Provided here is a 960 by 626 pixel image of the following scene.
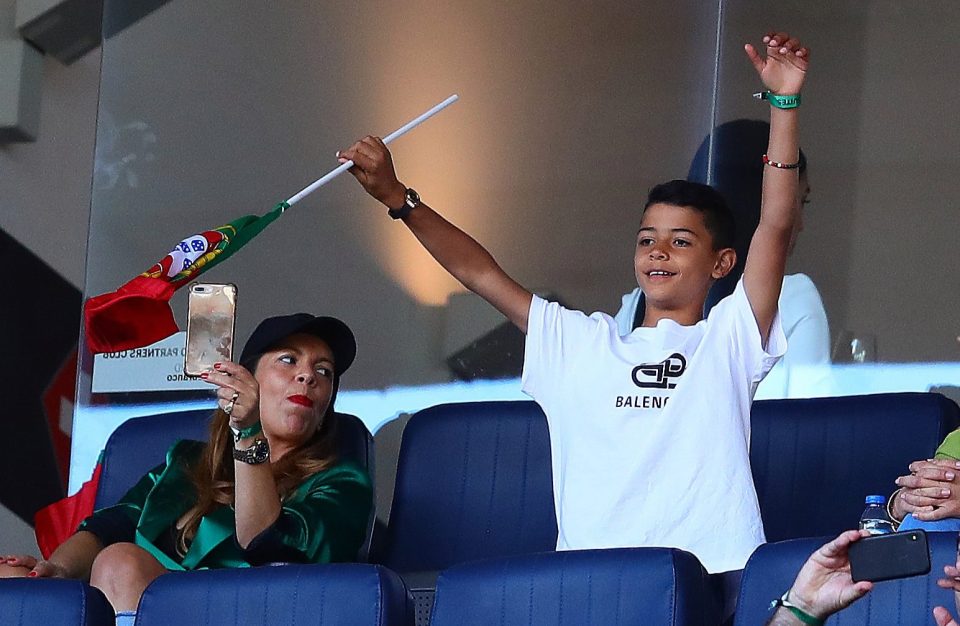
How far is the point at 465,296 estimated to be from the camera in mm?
4441

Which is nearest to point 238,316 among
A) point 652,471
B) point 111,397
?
point 111,397

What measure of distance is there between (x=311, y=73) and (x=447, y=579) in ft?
8.64

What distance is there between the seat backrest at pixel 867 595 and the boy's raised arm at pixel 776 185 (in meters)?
0.67

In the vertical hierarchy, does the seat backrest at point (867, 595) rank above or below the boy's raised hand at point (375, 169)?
below

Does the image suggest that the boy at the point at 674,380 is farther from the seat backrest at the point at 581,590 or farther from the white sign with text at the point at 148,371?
the white sign with text at the point at 148,371

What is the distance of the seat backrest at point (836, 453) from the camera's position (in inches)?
120

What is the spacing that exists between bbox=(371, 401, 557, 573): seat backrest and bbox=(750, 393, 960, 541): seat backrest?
439 mm

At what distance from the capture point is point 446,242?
2986mm

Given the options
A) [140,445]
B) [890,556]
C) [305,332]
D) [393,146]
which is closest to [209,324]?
[305,332]

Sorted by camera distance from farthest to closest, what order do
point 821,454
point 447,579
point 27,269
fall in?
point 27,269 < point 821,454 < point 447,579

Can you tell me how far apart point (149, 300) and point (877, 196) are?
Answer: 2.14 m

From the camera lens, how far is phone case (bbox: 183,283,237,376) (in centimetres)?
283

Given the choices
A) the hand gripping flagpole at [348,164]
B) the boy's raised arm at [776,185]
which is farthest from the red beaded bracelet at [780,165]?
the hand gripping flagpole at [348,164]

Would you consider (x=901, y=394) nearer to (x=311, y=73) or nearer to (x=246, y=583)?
(x=246, y=583)
